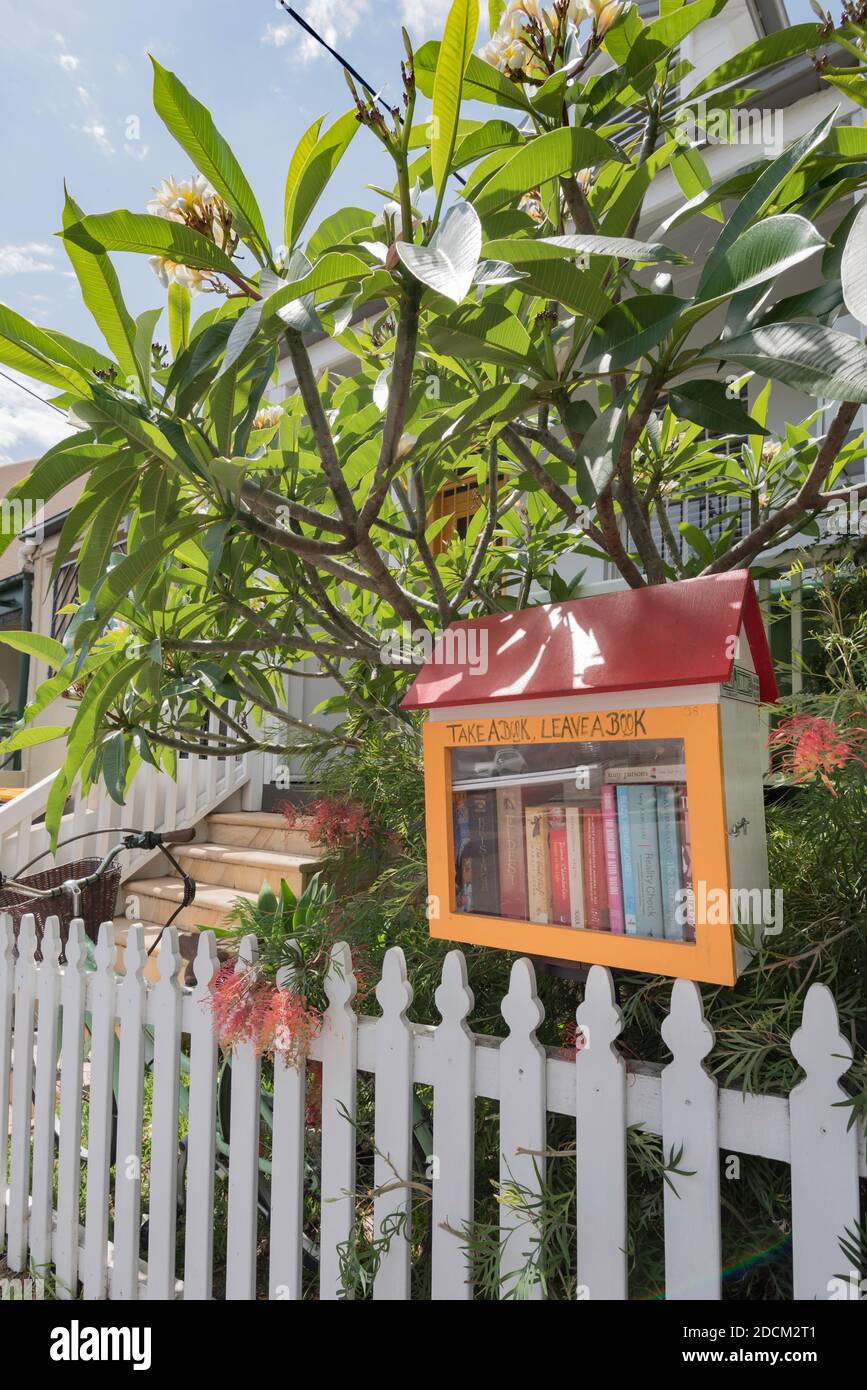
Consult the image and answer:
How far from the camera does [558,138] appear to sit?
3.16 feet

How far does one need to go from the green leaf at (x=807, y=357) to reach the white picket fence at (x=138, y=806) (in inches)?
168

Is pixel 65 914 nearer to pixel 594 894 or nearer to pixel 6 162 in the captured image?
pixel 594 894

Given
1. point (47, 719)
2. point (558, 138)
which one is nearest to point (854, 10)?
point (558, 138)

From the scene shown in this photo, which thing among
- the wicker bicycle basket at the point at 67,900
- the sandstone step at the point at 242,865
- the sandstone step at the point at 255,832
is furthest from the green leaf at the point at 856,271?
the sandstone step at the point at 255,832

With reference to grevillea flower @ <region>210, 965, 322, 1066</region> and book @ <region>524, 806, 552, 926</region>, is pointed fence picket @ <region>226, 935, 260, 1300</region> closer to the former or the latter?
grevillea flower @ <region>210, 965, 322, 1066</region>

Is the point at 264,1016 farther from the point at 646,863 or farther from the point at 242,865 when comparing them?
the point at 242,865

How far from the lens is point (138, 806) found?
5.40 metres

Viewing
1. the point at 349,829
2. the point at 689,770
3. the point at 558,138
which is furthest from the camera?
the point at 349,829

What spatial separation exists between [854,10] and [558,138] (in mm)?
481

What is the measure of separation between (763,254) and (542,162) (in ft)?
1.02

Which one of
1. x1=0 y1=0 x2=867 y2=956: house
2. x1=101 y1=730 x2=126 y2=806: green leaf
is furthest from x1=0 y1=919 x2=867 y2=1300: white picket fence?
x1=0 y1=0 x2=867 y2=956: house

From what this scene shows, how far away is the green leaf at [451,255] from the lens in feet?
2.45

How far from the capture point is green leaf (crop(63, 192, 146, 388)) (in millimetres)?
1139

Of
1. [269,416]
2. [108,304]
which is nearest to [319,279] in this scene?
[108,304]
